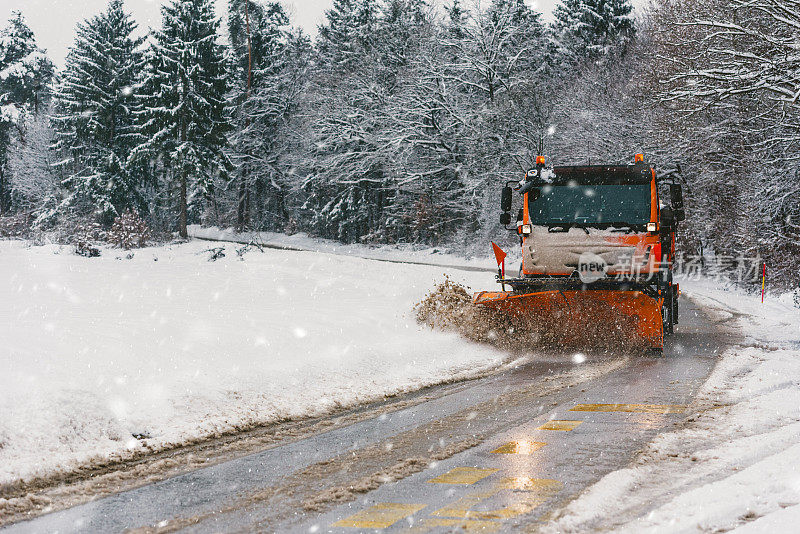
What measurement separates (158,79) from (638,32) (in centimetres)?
2741

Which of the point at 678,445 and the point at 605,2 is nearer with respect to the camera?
the point at 678,445

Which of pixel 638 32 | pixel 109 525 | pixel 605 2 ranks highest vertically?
pixel 605 2

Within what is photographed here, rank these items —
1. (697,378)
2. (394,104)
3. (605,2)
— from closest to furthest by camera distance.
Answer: (697,378)
(394,104)
(605,2)

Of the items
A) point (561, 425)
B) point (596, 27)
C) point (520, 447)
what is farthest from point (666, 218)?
point (596, 27)

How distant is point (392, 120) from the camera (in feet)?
124

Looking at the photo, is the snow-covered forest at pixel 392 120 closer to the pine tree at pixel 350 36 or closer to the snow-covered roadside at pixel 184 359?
the pine tree at pixel 350 36

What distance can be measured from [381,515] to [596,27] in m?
45.7

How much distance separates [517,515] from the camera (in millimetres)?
3725

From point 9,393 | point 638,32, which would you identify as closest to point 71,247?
point 9,393

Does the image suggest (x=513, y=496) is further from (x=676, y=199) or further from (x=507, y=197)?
(x=676, y=199)

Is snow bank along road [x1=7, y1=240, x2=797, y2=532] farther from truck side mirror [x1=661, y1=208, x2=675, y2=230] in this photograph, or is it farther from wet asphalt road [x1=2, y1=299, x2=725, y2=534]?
truck side mirror [x1=661, y1=208, x2=675, y2=230]

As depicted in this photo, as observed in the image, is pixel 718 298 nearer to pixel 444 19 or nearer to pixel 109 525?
pixel 109 525

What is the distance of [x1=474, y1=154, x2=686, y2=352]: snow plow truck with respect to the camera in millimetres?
10352

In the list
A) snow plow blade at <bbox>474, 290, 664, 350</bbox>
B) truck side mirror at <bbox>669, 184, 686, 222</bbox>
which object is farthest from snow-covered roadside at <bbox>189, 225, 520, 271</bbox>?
snow plow blade at <bbox>474, 290, 664, 350</bbox>
